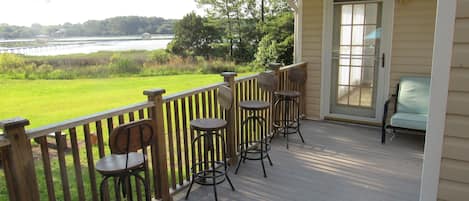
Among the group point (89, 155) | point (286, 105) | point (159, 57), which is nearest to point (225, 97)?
point (89, 155)

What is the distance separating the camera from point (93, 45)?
1288cm

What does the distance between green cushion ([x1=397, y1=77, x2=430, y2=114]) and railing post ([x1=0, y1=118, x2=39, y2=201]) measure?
4.26 meters

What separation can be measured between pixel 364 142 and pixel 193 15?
1196 centimetres

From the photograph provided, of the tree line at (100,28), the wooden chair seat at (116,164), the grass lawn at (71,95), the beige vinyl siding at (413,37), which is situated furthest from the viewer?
the tree line at (100,28)

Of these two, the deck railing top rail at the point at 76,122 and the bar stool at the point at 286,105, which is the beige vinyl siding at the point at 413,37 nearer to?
the bar stool at the point at 286,105

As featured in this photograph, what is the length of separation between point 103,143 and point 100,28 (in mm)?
13049

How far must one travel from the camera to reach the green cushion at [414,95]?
443 centimetres

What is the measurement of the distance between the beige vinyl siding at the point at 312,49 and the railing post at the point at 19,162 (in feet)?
14.2

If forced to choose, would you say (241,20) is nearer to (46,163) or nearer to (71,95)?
(71,95)

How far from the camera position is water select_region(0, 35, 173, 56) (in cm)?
1184

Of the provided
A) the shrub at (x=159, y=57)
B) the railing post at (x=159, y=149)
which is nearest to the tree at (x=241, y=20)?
the shrub at (x=159, y=57)

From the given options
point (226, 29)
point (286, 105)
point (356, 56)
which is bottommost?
point (286, 105)

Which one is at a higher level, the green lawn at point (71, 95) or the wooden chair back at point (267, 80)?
the wooden chair back at point (267, 80)

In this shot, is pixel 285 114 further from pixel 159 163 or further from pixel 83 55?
pixel 83 55
